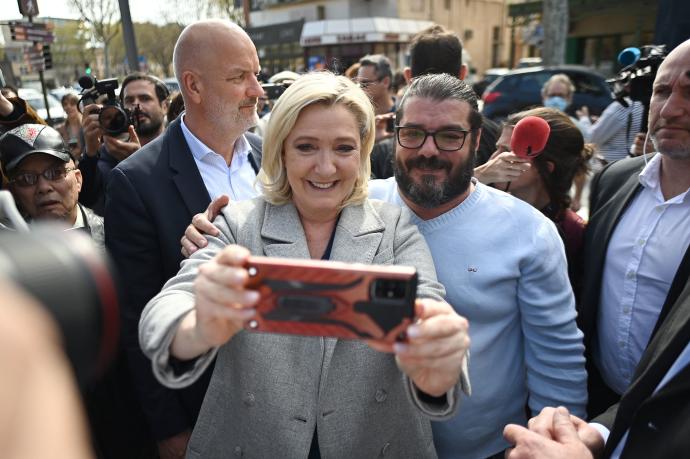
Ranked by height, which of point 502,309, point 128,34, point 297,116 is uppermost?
point 128,34

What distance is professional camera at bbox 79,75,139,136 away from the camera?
353 cm

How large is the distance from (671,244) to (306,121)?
151cm

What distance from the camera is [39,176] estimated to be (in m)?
2.46

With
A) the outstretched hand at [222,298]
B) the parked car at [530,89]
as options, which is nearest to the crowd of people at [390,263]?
the outstretched hand at [222,298]

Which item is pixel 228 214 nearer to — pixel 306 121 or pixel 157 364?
pixel 306 121

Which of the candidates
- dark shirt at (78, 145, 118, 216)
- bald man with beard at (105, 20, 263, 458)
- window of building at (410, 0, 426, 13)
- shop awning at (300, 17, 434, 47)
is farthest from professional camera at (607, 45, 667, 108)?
window of building at (410, 0, 426, 13)

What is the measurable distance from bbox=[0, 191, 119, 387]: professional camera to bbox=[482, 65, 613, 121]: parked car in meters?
11.3

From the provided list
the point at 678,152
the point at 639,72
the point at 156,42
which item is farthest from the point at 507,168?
the point at 156,42

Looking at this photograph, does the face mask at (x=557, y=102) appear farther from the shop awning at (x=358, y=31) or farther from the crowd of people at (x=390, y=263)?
the shop awning at (x=358, y=31)

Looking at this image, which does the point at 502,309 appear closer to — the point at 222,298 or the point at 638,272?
the point at 638,272

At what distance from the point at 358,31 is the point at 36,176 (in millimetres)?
27781

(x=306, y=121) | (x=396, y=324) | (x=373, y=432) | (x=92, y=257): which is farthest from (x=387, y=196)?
(x=92, y=257)

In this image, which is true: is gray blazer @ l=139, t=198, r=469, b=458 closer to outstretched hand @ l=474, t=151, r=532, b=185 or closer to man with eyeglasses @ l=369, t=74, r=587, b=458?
man with eyeglasses @ l=369, t=74, r=587, b=458

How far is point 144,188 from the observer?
6.91 feet
